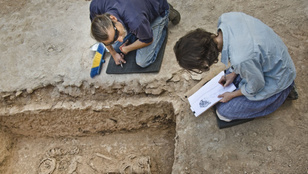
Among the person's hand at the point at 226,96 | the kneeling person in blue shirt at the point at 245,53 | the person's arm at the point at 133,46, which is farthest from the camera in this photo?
the person's arm at the point at 133,46

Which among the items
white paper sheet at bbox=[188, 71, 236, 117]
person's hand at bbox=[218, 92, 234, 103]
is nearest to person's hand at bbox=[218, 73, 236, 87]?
white paper sheet at bbox=[188, 71, 236, 117]

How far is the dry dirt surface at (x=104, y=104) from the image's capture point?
269 centimetres

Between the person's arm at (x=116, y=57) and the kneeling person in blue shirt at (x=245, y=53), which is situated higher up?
the kneeling person in blue shirt at (x=245, y=53)

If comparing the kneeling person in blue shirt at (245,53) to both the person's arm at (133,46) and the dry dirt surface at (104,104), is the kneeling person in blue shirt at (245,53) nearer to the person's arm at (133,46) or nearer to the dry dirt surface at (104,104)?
the dry dirt surface at (104,104)

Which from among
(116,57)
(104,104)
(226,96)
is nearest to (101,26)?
(116,57)

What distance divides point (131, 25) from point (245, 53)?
1.37m

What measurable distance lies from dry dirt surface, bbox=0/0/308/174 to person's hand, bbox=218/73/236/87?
0.37 meters

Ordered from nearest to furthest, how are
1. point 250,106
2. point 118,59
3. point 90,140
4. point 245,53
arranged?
1. point 245,53
2. point 250,106
3. point 118,59
4. point 90,140

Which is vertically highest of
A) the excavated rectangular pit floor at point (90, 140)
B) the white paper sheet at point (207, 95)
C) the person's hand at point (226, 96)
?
the person's hand at point (226, 96)

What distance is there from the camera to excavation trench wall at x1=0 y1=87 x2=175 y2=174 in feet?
10.7

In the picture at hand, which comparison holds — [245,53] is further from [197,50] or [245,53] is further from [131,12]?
[131,12]

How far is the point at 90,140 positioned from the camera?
3.73m

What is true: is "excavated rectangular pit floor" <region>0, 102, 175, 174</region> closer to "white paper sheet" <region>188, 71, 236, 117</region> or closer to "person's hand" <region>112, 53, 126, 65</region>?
"white paper sheet" <region>188, 71, 236, 117</region>

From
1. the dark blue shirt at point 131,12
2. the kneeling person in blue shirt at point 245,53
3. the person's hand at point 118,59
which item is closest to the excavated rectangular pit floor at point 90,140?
the person's hand at point 118,59
